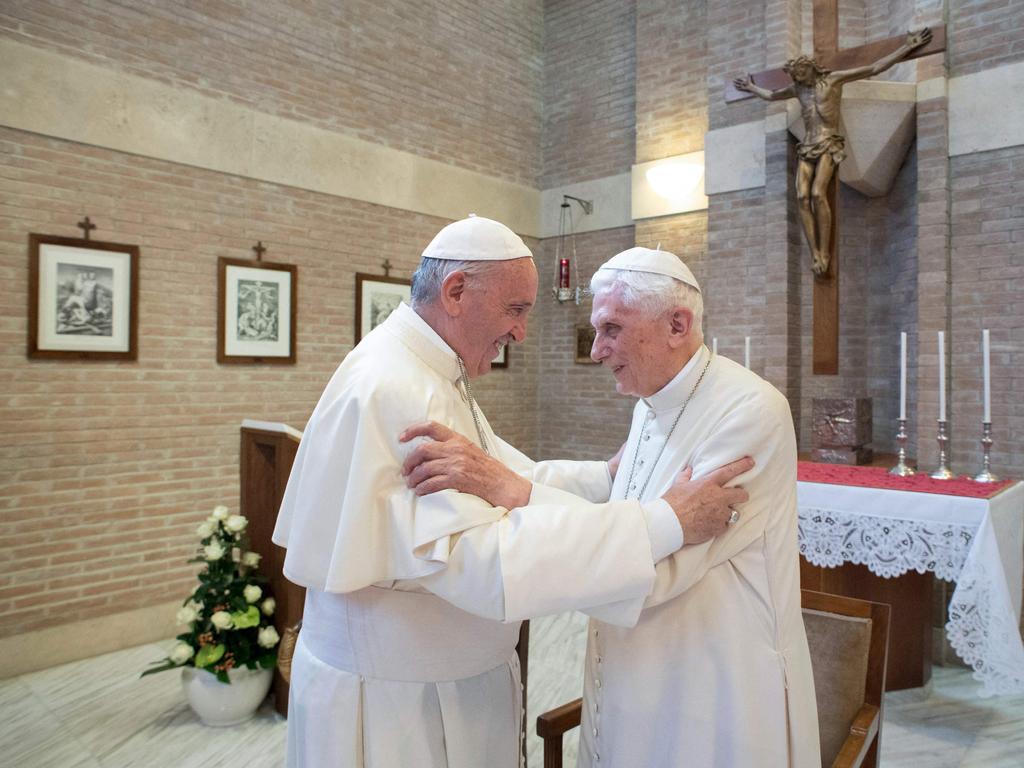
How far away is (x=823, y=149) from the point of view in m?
5.12

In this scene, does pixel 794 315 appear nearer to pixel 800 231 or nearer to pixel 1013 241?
pixel 800 231

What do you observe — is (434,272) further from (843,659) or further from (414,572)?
(843,659)

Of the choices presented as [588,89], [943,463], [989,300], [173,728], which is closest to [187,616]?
[173,728]

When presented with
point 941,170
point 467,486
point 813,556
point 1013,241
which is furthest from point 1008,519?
point 467,486

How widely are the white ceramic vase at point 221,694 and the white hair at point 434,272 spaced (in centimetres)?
279

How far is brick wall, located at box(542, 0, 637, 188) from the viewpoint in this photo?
25.1ft

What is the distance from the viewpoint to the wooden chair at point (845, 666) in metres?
2.09

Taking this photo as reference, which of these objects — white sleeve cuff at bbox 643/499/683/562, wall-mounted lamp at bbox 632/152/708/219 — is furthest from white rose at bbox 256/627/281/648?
wall-mounted lamp at bbox 632/152/708/219

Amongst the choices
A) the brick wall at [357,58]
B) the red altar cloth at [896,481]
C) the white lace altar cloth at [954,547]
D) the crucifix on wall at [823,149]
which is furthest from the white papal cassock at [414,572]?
the brick wall at [357,58]

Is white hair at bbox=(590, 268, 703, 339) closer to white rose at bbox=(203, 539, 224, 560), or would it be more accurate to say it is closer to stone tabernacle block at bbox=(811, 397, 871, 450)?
white rose at bbox=(203, 539, 224, 560)

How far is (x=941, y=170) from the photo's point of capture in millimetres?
5082

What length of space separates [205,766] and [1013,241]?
18.4 ft

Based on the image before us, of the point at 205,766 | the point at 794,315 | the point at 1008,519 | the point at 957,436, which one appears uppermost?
the point at 794,315

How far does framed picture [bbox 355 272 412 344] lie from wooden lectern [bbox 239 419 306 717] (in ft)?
8.12
